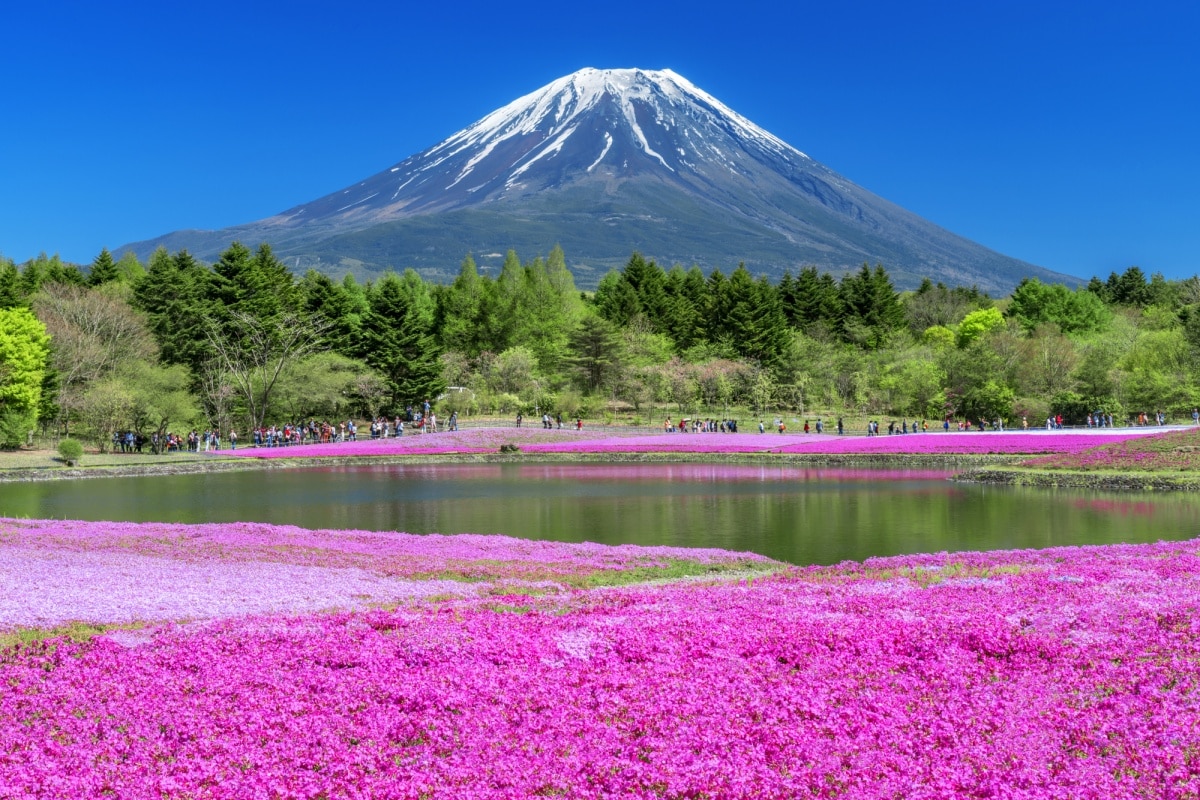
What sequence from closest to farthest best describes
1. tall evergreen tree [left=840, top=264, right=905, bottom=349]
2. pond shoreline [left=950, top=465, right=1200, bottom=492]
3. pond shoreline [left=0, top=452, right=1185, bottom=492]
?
1. pond shoreline [left=950, top=465, right=1200, bottom=492]
2. pond shoreline [left=0, top=452, right=1185, bottom=492]
3. tall evergreen tree [left=840, top=264, right=905, bottom=349]

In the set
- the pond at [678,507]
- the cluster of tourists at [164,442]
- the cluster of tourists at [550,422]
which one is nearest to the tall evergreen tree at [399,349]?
the cluster of tourists at [550,422]

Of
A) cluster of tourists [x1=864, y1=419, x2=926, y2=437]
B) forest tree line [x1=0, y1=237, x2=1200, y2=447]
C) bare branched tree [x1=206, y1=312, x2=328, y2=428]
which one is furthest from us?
bare branched tree [x1=206, y1=312, x2=328, y2=428]

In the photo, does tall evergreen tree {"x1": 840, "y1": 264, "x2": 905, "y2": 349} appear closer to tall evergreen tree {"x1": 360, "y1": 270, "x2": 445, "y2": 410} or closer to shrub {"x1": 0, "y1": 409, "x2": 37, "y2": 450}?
tall evergreen tree {"x1": 360, "y1": 270, "x2": 445, "y2": 410}

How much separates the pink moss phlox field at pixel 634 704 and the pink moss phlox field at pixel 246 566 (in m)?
2.25

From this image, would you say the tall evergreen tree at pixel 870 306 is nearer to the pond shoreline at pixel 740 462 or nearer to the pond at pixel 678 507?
the pond shoreline at pixel 740 462

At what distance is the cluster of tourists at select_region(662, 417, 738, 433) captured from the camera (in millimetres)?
68875

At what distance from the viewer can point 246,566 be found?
17.1m

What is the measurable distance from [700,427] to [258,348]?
3479cm

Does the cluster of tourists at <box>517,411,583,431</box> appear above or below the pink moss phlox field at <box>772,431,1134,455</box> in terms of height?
above

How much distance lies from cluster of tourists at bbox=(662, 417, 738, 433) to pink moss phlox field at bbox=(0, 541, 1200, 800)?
56.6 m

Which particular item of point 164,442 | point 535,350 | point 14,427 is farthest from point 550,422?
point 14,427

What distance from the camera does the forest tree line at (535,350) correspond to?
200ft

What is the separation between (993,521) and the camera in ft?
85.5

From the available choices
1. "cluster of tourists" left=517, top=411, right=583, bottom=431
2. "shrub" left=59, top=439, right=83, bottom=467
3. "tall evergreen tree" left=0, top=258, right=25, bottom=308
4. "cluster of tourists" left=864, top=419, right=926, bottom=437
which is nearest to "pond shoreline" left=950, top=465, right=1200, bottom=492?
"cluster of tourists" left=864, top=419, right=926, bottom=437
